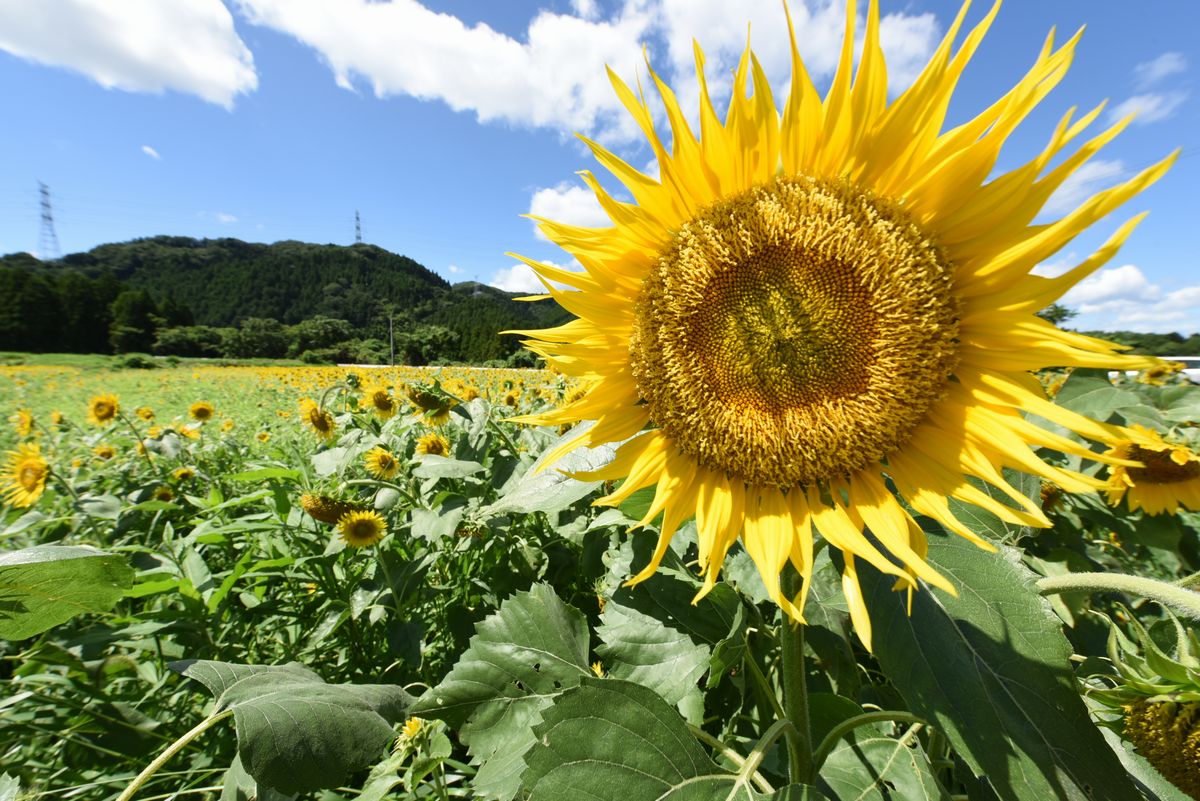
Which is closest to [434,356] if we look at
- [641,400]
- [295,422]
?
[295,422]

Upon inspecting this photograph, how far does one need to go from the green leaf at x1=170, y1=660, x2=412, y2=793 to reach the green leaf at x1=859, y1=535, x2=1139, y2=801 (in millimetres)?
1152

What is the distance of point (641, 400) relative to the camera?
1321 mm

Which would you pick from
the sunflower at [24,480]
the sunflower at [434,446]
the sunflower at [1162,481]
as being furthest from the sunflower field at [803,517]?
the sunflower at [24,480]

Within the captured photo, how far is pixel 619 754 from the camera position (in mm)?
1027

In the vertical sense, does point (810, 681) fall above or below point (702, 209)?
below

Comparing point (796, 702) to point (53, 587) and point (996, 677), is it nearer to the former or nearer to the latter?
point (996, 677)

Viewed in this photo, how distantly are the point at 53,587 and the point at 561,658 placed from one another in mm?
1198

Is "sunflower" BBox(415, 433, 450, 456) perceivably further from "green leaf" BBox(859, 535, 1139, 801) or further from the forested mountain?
the forested mountain

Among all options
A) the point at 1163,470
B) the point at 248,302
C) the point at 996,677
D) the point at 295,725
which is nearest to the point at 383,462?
the point at 295,725

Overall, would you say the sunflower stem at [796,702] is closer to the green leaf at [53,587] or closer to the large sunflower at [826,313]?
the large sunflower at [826,313]

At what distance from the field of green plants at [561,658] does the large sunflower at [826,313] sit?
0.16 meters

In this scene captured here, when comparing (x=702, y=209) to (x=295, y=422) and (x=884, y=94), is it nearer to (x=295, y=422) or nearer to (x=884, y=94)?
(x=884, y=94)

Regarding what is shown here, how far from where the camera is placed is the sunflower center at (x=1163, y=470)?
99.0 inches

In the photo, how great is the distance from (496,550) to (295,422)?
590cm
